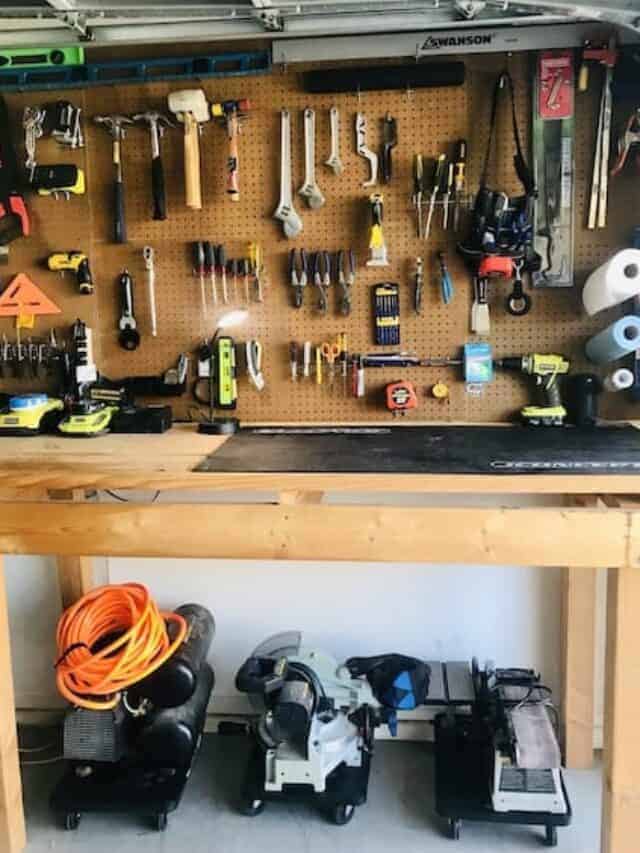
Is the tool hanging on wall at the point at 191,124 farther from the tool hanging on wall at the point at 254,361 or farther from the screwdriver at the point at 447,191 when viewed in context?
the screwdriver at the point at 447,191

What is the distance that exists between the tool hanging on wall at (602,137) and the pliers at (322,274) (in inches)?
25.8

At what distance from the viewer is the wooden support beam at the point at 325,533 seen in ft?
4.83

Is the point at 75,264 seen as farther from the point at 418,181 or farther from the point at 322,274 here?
the point at 418,181

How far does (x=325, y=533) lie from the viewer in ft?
5.01

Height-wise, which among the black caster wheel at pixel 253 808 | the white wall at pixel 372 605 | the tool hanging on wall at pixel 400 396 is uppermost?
the tool hanging on wall at pixel 400 396

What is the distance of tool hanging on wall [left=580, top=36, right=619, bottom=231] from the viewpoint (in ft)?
6.37

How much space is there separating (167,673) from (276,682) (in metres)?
0.25

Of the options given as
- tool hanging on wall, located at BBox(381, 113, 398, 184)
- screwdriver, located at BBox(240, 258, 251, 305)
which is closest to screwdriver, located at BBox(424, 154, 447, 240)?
tool hanging on wall, located at BBox(381, 113, 398, 184)

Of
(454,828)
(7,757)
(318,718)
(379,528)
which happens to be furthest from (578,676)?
(7,757)

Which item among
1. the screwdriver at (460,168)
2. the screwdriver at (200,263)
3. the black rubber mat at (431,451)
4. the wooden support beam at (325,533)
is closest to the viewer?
the wooden support beam at (325,533)

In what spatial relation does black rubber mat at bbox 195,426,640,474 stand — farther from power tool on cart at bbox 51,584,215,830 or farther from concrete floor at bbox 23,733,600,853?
concrete floor at bbox 23,733,600,853

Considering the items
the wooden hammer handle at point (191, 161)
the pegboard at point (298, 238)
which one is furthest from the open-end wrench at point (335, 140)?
the wooden hammer handle at point (191, 161)

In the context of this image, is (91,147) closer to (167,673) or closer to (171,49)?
(171,49)

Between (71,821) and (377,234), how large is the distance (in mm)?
1585
